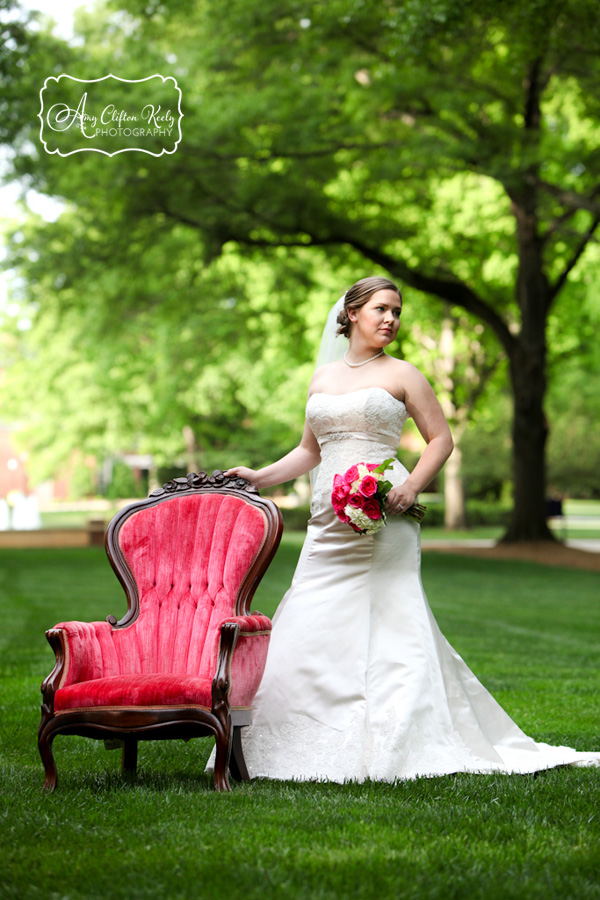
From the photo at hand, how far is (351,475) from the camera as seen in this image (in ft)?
15.8

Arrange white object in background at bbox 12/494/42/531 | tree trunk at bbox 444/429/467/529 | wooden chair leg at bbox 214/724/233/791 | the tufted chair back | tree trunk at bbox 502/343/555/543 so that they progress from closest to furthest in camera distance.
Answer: wooden chair leg at bbox 214/724/233/791
the tufted chair back
tree trunk at bbox 502/343/555/543
tree trunk at bbox 444/429/467/529
white object in background at bbox 12/494/42/531

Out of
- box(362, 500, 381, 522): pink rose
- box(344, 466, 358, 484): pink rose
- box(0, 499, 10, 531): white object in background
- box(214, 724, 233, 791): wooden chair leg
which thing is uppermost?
box(344, 466, 358, 484): pink rose

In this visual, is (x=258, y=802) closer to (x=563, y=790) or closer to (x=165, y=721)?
(x=165, y=721)

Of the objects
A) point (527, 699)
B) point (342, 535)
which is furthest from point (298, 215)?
point (342, 535)

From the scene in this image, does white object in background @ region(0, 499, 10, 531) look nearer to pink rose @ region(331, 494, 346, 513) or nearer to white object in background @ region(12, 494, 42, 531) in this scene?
white object in background @ region(12, 494, 42, 531)

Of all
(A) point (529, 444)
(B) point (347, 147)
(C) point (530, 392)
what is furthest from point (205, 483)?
(A) point (529, 444)

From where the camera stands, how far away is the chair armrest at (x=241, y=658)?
14.7 feet

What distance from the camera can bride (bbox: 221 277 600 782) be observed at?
4.78 meters

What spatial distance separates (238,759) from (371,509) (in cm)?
130

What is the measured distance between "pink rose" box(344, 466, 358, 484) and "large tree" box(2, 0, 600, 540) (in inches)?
453

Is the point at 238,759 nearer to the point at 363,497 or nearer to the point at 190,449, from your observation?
the point at 363,497

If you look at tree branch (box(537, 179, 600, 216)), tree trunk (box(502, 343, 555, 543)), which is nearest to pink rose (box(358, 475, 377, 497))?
tree branch (box(537, 179, 600, 216))

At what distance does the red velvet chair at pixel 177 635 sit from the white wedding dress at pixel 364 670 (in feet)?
0.79

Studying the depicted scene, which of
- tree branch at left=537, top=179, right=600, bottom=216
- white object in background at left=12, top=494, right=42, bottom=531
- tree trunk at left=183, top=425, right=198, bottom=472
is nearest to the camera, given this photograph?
tree branch at left=537, top=179, right=600, bottom=216
